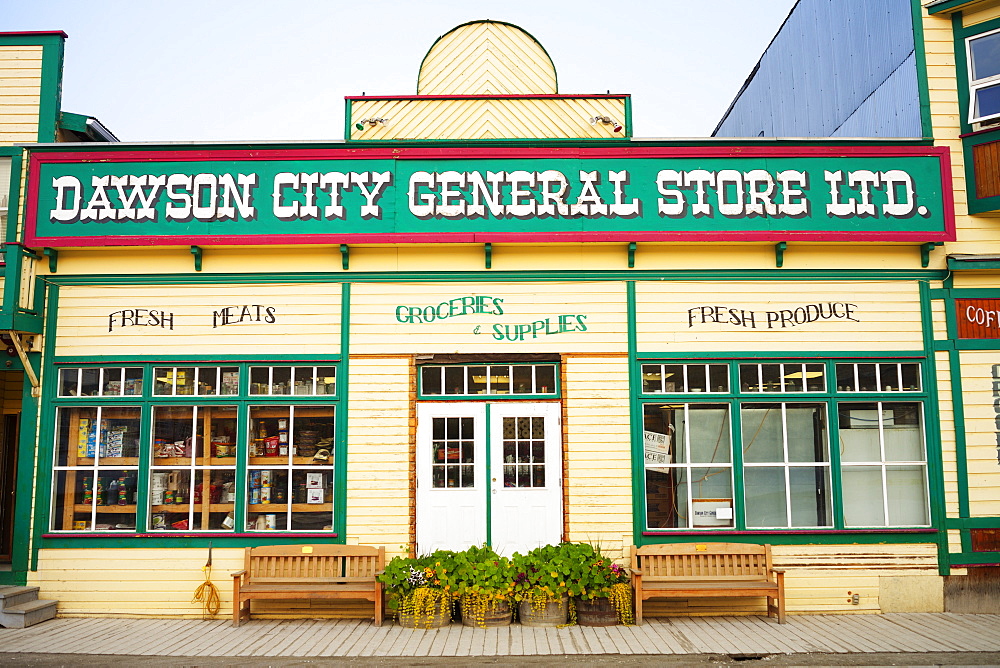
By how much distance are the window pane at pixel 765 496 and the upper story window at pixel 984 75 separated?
500 centimetres

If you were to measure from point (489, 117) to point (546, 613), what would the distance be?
6522mm

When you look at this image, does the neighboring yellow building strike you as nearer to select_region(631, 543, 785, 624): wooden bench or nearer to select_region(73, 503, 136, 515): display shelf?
select_region(73, 503, 136, 515): display shelf

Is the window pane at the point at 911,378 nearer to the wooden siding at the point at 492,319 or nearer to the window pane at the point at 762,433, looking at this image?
the window pane at the point at 762,433

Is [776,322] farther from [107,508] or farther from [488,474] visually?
[107,508]

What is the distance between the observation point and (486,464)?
8781mm

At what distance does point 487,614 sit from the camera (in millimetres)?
8000

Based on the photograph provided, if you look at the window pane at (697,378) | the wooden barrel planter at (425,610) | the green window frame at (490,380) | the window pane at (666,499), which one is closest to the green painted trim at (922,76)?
the window pane at (697,378)

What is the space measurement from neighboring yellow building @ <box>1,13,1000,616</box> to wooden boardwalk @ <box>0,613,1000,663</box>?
3.12ft

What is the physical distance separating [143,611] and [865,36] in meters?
14.7

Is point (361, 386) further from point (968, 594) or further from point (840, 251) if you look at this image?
point (968, 594)

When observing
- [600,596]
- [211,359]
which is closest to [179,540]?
[211,359]

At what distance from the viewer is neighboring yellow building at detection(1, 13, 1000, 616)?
8.73 m

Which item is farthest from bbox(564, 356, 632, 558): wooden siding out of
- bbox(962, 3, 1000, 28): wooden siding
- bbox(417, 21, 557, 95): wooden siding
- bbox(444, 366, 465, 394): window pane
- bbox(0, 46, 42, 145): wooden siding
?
bbox(0, 46, 42, 145): wooden siding

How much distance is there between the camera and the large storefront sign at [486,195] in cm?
880
